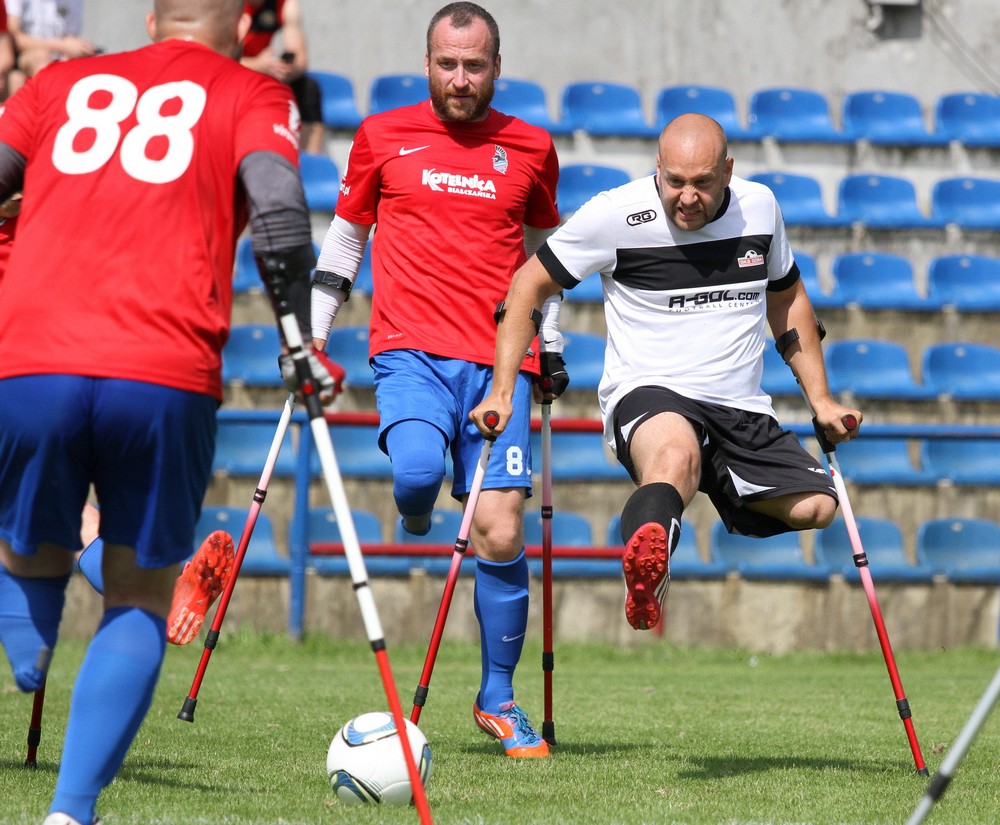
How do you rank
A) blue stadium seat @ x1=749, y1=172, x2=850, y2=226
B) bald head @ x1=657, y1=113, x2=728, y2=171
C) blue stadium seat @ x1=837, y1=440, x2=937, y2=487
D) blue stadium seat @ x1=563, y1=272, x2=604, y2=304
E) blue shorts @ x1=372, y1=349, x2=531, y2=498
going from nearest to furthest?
bald head @ x1=657, y1=113, x2=728, y2=171
blue shorts @ x1=372, y1=349, x2=531, y2=498
blue stadium seat @ x1=837, y1=440, x2=937, y2=487
blue stadium seat @ x1=563, y1=272, x2=604, y2=304
blue stadium seat @ x1=749, y1=172, x2=850, y2=226

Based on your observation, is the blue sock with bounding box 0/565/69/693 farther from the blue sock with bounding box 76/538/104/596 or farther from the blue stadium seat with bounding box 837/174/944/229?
the blue stadium seat with bounding box 837/174/944/229

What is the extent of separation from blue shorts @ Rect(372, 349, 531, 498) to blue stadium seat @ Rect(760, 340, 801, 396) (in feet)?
19.3

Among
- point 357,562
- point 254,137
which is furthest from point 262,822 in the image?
point 254,137

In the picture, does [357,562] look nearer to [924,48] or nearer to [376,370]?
[376,370]

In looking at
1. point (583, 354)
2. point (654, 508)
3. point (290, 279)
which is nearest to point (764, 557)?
point (583, 354)

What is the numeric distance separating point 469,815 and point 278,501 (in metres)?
6.24

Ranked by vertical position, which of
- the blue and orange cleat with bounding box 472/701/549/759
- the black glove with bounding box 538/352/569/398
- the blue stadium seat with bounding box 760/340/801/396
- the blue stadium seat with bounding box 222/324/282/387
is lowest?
the blue and orange cleat with bounding box 472/701/549/759

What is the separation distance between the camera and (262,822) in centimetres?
399

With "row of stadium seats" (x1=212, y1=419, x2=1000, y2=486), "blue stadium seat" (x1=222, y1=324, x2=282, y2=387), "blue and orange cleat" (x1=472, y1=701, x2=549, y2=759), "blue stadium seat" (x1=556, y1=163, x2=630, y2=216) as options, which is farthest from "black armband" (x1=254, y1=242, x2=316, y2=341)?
"blue stadium seat" (x1=556, y1=163, x2=630, y2=216)

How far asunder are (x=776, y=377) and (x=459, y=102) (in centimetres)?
634

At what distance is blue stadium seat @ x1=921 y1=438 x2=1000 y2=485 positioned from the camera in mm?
10539

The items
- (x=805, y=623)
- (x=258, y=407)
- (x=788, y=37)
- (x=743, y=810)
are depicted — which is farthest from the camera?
(x=788, y=37)

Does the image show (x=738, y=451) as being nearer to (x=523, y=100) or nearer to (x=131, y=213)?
(x=131, y=213)

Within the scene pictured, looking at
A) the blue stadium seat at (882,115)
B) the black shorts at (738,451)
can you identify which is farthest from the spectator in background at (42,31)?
the black shorts at (738,451)
